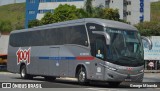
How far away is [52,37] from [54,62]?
163 centimetres

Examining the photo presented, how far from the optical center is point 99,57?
20969 millimetres

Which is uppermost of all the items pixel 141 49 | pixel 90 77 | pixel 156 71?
pixel 141 49

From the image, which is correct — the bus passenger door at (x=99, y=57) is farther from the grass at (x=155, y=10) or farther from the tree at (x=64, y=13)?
the grass at (x=155, y=10)

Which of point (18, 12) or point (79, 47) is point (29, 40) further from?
point (18, 12)

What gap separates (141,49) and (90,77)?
309 centimetres

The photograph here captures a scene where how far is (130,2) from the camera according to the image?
94.2m

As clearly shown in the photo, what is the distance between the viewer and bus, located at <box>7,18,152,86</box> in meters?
20.6

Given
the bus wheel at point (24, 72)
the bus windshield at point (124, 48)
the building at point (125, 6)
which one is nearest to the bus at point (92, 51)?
the bus windshield at point (124, 48)

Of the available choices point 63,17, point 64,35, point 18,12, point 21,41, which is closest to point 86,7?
point 63,17

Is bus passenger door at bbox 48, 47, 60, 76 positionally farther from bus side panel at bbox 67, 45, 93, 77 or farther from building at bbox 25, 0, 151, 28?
building at bbox 25, 0, 151, 28

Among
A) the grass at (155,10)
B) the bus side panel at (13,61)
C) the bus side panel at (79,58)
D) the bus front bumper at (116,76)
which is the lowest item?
the grass at (155,10)

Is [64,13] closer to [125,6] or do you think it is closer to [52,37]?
[125,6]

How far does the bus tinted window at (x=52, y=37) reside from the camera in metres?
22.6

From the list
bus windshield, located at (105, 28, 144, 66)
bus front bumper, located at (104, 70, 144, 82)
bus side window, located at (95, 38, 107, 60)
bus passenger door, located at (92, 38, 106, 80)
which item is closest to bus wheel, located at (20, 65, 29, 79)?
bus passenger door, located at (92, 38, 106, 80)
